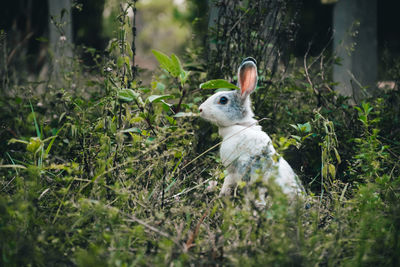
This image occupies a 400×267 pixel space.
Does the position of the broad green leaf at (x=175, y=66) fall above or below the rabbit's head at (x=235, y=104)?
above

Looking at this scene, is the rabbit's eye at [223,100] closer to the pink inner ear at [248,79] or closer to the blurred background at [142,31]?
the pink inner ear at [248,79]

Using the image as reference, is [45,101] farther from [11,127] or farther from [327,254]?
[327,254]

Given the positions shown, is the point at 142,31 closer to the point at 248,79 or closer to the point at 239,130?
the point at 248,79

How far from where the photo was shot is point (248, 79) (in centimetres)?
250

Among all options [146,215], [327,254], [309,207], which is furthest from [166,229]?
[309,207]

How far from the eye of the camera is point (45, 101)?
3.51 metres

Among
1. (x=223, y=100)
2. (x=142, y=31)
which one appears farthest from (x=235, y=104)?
(x=142, y=31)

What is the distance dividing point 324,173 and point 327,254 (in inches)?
26.7

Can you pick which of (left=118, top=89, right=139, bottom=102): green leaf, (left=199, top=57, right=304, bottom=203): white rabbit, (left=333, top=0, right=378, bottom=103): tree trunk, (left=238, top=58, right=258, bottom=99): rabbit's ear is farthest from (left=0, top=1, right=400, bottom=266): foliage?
(left=333, top=0, right=378, bottom=103): tree trunk

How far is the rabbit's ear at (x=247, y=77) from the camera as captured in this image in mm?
2471

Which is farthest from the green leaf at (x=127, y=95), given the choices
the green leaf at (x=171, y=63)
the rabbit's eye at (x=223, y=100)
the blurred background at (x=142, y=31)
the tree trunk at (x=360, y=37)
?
the tree trunk at (x=360, y=37)

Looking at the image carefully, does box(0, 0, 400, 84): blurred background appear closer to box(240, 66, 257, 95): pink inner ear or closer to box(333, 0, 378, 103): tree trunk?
box(333, 0, 378, 103): tree trunk

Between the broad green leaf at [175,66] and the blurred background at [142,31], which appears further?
the blurred background at [142,31]

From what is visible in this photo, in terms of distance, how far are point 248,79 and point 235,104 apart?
0.18m
